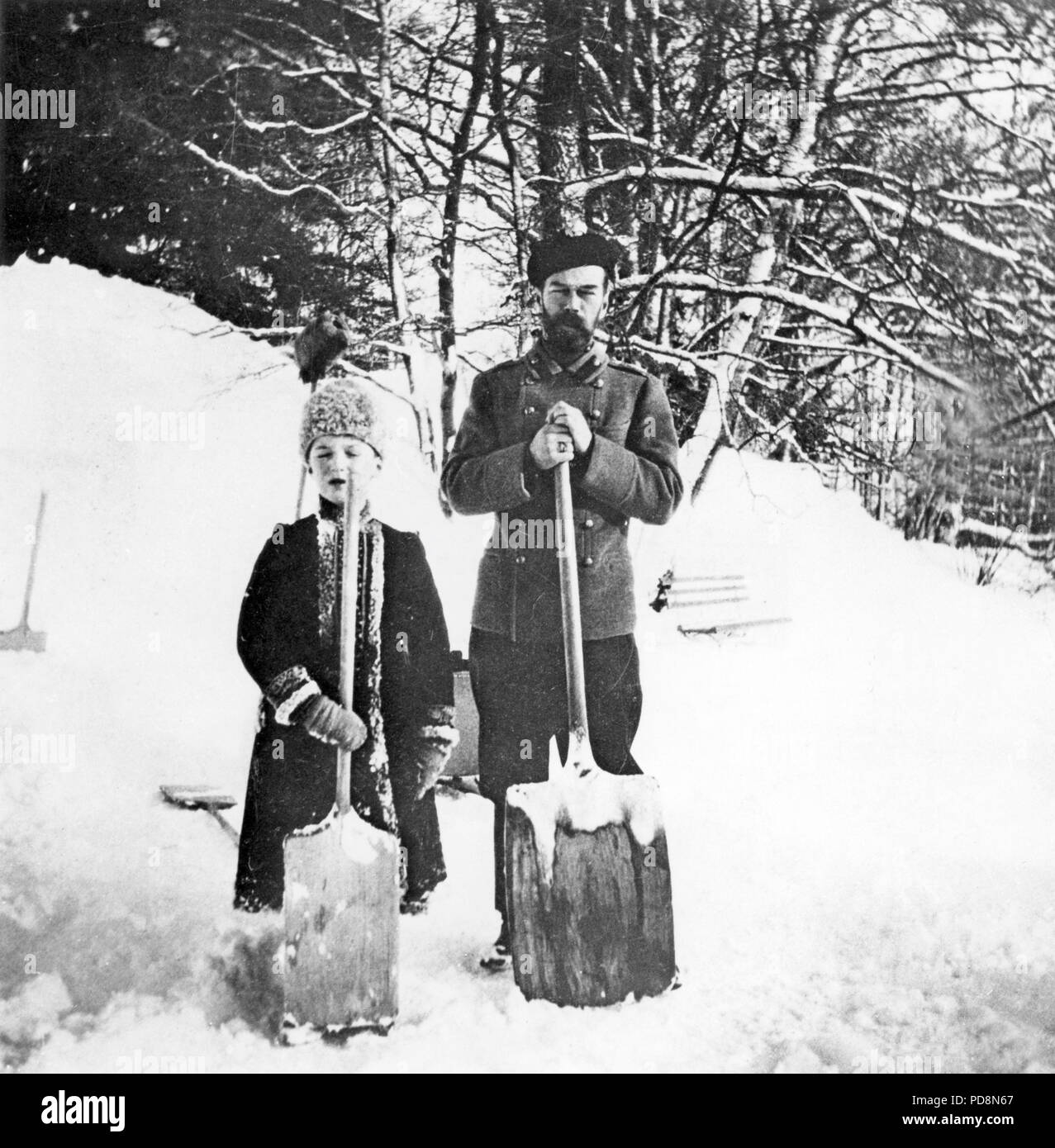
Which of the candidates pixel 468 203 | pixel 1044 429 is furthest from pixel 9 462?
pixel 1044 429

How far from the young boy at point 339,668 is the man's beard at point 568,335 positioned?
0.46 m

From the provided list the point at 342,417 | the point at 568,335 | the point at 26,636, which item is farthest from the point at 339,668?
the point at 568,335

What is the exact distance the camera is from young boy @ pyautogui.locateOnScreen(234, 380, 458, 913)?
2283 millimetres

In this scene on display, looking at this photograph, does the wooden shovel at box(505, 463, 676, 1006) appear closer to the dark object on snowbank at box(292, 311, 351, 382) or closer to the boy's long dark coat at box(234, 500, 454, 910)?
the boy's long dark coat at box(234, 500, 454, 910)

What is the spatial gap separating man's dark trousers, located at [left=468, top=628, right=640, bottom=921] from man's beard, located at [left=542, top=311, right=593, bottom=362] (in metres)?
0.68

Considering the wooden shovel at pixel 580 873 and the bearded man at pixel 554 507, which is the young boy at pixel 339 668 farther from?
the wooden shovel at pixel 580 873

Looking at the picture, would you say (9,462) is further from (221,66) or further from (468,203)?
(468,203)

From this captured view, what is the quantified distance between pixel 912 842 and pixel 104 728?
6.62ft

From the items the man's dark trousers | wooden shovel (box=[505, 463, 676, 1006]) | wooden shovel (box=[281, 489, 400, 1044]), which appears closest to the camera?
wooden shovel (box=[281, 489, 400, 1044])

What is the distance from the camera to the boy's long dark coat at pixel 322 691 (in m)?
2.29

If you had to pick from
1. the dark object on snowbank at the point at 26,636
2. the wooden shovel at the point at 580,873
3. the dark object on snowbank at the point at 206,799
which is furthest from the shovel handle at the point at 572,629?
the dark object on snowbank at the point at 26,636

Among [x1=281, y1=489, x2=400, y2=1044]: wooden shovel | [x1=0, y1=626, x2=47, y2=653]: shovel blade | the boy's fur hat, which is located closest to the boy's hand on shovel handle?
[x1=281, y1=489, x2=400, y2=1044]: wooden shovel

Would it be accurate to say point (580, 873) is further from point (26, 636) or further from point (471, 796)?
point (26, 636)

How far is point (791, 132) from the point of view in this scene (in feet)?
8.34
